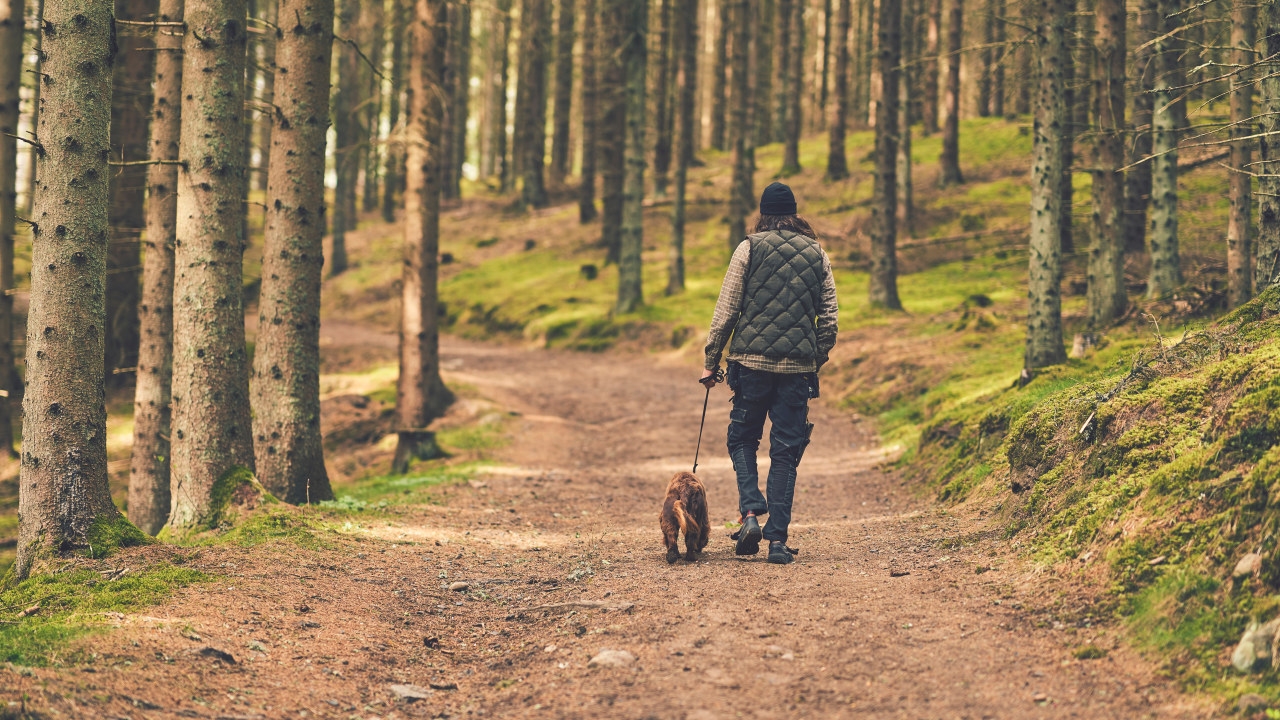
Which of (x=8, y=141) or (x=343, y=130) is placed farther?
(x=343, y=130)

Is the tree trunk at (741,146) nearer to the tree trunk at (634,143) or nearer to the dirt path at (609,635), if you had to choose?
the tree trunk at (634,143)

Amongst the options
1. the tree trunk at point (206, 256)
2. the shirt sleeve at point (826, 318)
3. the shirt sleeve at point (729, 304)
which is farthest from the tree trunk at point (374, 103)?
the shirt sleeve at point (826, 318)

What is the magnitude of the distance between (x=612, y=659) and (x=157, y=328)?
8360 millimetres

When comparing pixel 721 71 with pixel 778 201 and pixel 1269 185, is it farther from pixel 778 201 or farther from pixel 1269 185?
pixel 778 201

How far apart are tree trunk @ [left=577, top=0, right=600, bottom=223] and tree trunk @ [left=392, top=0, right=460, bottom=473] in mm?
18314

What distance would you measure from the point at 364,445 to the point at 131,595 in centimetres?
1025

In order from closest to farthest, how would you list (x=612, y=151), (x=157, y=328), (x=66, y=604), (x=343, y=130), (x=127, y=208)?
1. (x=66, y=604)
2. (x=157, y=328)
3. (x=127, y=208)
4. (x=612, y=151)
5. (x=343, y=130)

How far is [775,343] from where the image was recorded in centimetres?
647

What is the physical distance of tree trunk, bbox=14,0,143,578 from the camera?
20.4 feet

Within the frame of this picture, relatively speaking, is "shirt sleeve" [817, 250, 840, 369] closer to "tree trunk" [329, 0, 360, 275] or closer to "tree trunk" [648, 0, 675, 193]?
"tree trunk" [648, 0, 675, 193]

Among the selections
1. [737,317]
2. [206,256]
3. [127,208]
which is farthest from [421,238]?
[737,317]

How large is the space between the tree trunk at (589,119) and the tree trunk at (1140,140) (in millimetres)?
17988

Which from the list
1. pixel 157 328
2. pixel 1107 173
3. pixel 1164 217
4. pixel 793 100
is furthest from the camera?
pixel 793 100

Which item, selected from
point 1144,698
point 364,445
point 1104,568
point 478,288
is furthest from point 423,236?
point 478,288
